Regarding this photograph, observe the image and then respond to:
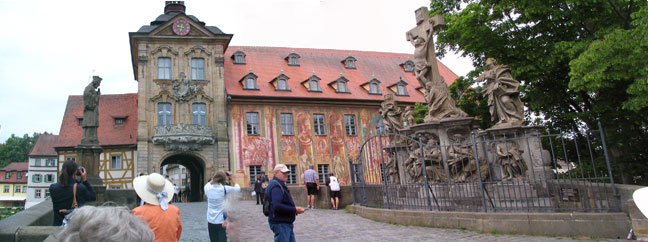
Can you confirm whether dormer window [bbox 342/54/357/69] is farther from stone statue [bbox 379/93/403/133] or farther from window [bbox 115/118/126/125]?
stone statue [bbox 379/93/403/133]

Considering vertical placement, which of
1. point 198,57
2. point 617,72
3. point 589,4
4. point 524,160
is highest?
point 198,57

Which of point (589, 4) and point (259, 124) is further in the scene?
point (259, 124)

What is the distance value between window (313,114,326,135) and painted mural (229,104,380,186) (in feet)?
0.78

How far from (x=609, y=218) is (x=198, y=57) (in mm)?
25441

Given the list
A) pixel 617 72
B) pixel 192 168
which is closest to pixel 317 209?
pixel 617 72

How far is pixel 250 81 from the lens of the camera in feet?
97.7

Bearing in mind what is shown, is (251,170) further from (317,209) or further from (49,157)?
(49,157)

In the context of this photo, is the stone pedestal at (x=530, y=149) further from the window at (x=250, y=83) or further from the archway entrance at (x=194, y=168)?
the window at (x=250, y=83)

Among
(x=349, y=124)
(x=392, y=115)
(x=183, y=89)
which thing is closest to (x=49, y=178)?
(x=183, y=89)

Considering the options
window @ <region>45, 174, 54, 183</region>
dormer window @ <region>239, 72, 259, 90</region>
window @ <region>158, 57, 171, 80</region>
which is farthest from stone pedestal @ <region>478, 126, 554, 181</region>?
window @ <region>45, 174, 54, 183</region>

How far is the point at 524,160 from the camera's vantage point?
9.94 metres

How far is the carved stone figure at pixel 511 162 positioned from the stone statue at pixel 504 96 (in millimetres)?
654

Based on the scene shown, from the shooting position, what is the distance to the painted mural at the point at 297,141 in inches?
1099

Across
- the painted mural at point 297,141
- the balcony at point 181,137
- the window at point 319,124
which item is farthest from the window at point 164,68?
the window at point 319,124
